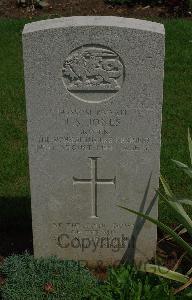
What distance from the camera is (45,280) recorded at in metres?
4.48

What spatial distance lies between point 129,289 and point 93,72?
1.42 metres

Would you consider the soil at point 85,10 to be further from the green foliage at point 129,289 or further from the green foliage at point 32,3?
the green foliage at point 129,289

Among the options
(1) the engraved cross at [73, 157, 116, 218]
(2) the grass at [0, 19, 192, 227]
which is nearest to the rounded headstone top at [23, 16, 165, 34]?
(1) the engraved cross at [73, 157, 116, 218]

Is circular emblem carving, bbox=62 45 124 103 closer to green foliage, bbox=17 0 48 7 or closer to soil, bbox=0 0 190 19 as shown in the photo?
soil, bbox=0 0 190 19

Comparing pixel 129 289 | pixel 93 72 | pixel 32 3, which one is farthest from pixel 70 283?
pixel 32 3

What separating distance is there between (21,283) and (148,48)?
5.91 feet

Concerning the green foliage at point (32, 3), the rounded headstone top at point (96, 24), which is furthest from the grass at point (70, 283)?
the green foliage at point (32, 3)

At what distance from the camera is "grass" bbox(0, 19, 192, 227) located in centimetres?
590

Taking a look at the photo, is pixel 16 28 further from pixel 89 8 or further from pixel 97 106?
pixel 97 106

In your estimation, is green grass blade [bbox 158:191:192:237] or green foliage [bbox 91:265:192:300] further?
green grass blade [bbox 158:191:192:237]

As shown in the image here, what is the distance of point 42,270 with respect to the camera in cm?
457

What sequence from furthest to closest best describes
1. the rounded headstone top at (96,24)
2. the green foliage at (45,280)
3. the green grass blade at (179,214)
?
the green grass blade at (179,214)
the green foliage at (45,280)
the rounded headstone top at (96,24)

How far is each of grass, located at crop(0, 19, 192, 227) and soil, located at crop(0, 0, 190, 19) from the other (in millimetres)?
658

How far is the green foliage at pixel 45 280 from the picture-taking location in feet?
14.3
